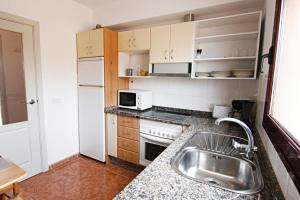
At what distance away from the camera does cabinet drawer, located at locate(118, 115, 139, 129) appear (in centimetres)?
234

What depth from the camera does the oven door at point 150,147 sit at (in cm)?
219

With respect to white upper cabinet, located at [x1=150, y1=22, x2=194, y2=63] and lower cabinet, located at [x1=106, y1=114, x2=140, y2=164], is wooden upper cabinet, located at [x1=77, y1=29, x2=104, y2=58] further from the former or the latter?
lower cabinet, located at [x1=106, y1=114, x2=140, y2=164]

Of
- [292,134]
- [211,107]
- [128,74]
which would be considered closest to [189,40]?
[211,107]

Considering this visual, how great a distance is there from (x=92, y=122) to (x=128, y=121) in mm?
681

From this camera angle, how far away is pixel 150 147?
2283 millimetres

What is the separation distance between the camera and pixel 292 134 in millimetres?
682

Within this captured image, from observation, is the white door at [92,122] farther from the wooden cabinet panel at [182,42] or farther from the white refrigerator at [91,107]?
the wooden cabinet panel at [182,42]

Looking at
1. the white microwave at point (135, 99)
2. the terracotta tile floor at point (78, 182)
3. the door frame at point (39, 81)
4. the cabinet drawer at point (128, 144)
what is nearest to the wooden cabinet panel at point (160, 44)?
the white microwave at point (135, 99)

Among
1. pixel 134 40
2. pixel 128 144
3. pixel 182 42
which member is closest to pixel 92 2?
pixel 134 40

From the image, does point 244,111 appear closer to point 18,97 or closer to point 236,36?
point 236,36

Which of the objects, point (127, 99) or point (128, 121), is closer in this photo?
point (128, 121)

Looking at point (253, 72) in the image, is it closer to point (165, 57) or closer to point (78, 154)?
point (165, 57)

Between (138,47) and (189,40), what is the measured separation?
2.53 ft

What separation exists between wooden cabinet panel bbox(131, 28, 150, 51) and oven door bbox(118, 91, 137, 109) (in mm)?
701
